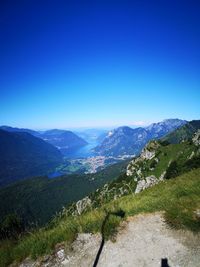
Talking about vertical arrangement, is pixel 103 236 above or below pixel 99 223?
below

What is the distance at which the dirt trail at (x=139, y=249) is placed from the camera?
7.14 metres

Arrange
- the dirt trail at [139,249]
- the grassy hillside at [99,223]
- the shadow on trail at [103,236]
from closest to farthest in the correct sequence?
1. the shadow on trail at [103,236]
2. the dirt trail at [139,249]
3. the grassy hillside at [99,223]

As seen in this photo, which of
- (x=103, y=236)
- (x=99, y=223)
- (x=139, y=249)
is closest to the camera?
(x=139, y=249)

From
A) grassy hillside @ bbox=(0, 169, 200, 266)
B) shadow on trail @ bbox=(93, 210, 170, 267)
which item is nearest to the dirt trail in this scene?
shadow on trail @ bbox=(93, 210, 170, 267)

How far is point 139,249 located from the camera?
771 cm

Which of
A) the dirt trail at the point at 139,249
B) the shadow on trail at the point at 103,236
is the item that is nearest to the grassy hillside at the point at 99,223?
the shadow on trail at the point at 103,236

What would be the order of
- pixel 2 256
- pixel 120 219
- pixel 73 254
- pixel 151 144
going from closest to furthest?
1. pixel 73 254
2. pixel 2 256
3. pixel 120 219
4. pixel 151 144

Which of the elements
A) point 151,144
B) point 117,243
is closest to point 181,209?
point 117,243

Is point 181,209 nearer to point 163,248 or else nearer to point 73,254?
point 163,248

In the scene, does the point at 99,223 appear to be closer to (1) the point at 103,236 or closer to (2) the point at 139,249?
(1) the point at 103,236

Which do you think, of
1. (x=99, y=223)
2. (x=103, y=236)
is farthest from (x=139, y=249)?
(x=99, y=223)

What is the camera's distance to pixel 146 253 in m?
7.46

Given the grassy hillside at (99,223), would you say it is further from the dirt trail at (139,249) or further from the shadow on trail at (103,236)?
the dirt trail at (139,249)

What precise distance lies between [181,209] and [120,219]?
2.77 meters
